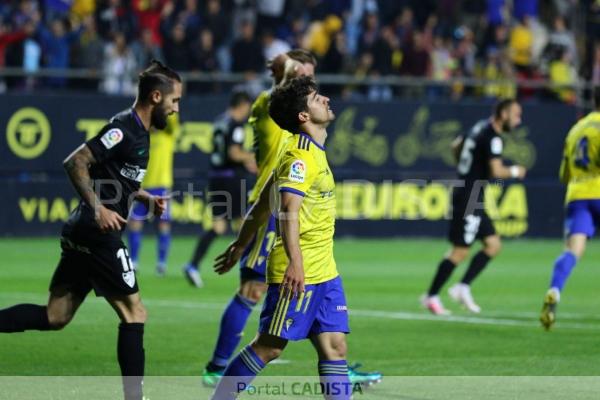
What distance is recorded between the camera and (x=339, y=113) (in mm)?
24109

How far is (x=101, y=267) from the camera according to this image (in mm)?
7918

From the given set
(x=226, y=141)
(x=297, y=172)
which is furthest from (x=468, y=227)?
(x=297, y=172)

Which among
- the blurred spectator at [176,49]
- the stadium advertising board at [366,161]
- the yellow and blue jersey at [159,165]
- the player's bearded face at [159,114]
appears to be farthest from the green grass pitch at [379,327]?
the blurred spectator at [176,49]

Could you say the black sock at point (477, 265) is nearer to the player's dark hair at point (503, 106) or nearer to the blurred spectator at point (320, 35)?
the player's dark hair at point (503, 106)

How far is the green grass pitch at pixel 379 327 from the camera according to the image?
10.1 m

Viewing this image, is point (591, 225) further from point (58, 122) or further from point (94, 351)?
point (58, 122)

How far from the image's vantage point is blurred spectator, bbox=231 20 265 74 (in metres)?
23.9

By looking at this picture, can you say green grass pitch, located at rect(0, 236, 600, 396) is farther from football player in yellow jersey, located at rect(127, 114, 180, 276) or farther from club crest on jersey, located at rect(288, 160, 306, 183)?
club crest on jersey, located at rect(288, 160, 306, 183)

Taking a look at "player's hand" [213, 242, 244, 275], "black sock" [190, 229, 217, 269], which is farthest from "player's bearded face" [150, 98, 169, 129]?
"black sock" [190, 229, 217, 269]

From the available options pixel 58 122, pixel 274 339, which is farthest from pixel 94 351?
pixel 58 122

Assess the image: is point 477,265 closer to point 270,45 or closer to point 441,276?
point 441,276

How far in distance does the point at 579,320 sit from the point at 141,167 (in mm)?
6712

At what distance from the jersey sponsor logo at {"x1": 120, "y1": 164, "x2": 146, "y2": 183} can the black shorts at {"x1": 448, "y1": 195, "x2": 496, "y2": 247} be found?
22.3 ft

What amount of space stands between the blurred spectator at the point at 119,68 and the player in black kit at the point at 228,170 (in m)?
5.09
